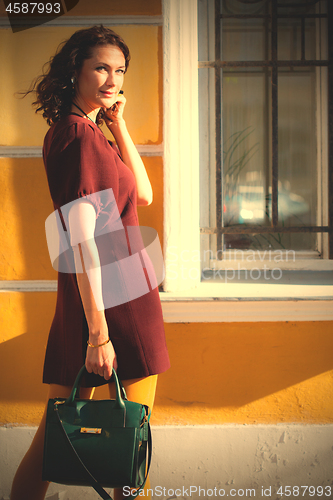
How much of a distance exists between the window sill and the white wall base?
629 millimetres

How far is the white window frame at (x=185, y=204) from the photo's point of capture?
75.3 inches

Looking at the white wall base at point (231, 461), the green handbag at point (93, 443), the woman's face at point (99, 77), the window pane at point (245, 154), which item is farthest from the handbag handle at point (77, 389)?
the window pane at point (245, 154)

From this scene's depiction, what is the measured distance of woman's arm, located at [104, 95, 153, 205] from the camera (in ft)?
5.28

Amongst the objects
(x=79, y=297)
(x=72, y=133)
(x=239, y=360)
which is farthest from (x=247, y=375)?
(x=72, y=133)

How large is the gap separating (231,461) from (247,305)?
2.93 ft

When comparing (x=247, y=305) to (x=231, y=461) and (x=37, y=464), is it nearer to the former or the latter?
(x=231, y=461)

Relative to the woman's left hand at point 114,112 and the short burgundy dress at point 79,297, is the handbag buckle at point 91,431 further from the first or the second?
the woman's left hand at point 114,112

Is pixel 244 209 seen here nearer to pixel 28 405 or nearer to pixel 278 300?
pixel 278 300

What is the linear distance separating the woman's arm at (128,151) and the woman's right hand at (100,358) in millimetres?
739

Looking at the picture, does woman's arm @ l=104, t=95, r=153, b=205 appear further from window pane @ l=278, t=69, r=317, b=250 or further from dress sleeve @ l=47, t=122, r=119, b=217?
window pane @ l=278, t=69, r=317, b=250

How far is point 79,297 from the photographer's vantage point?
1299 millimetres

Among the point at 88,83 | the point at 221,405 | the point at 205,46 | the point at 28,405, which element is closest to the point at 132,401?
the point at 221,405

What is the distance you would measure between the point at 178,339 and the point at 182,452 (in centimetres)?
64

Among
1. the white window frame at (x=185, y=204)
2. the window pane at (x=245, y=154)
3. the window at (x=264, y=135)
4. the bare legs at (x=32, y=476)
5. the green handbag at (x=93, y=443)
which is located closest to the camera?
the green handbag at (x=93, y=443)
